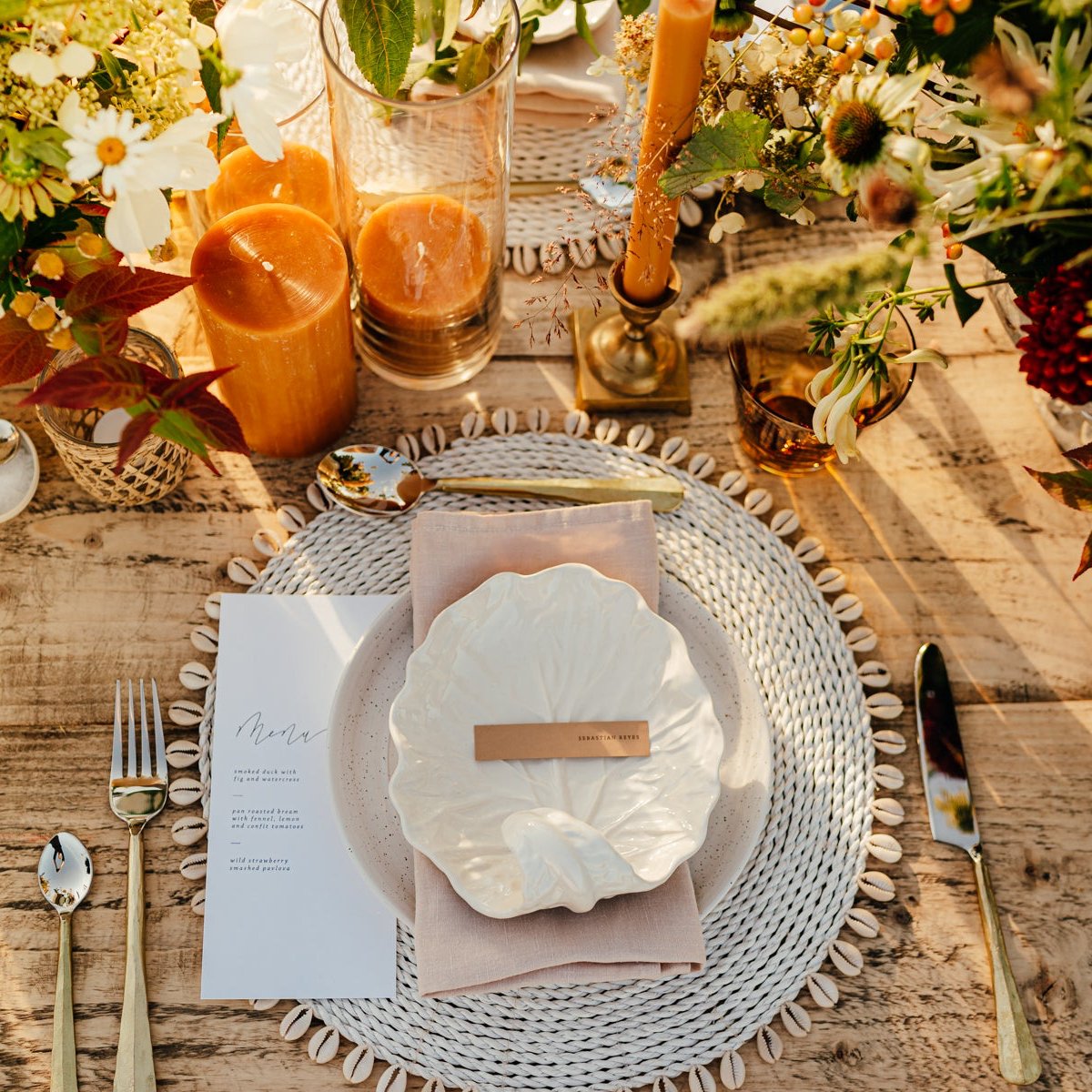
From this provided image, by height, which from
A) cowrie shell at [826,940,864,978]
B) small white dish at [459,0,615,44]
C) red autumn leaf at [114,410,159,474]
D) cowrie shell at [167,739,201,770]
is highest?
small white dish at [459,0,615,44]

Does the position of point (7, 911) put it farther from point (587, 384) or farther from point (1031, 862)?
point (1031, 862)

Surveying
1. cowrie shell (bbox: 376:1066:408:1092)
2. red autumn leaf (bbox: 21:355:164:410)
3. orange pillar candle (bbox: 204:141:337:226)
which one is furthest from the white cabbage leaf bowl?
orange pillar candle (bbox: 204:141:337:226)

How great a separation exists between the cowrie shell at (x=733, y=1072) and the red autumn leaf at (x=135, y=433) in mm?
573

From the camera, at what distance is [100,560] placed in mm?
853

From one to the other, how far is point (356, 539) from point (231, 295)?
0.22 meters

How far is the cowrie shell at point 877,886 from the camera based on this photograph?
0.77 meters

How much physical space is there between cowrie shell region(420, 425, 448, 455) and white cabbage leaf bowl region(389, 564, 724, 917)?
186 millimetres

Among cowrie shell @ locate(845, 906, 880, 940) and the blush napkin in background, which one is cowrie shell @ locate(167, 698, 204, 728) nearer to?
the blush napkin in background

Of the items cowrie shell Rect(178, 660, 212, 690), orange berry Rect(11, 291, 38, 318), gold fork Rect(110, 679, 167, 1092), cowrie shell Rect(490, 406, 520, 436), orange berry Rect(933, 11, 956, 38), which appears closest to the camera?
orange berry Rect(933, 11, 956, 38)

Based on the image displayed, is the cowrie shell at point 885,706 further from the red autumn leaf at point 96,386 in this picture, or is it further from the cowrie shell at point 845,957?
the red autumn leaf at point 96,386

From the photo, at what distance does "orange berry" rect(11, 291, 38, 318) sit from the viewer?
586mm

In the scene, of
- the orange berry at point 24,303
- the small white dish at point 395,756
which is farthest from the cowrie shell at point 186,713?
the orange berry at point 24,303

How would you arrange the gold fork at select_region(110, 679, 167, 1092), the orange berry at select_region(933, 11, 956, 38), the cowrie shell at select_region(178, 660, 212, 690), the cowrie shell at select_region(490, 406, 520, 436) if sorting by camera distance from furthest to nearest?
the cowrie shell at select_region(490, 406, 520, 436), the cowrie shell at select_region(178, 660, 212, 690), the gold fork at select_region(110, 679, 167, 1092), the orange berry at select_region(933, 11, 956, 38)

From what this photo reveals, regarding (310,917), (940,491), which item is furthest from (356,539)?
(940,491)
